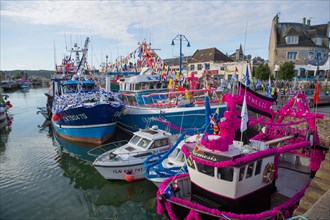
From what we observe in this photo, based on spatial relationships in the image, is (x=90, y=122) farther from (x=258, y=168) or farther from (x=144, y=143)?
(x=258, y=168)

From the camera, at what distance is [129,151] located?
13.1 metres

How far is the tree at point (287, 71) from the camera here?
35781mm

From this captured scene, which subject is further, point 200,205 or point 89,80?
point 89,80

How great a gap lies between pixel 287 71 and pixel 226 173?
3373 cm

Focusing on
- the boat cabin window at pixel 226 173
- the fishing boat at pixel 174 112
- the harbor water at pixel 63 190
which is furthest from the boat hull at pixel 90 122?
the boat cabin window at pixel 226 173

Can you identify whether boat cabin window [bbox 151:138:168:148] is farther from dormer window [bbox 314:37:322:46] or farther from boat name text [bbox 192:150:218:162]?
dormer window [bbox 314:37:322:46]

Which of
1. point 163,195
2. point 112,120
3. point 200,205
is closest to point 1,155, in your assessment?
point 112,120

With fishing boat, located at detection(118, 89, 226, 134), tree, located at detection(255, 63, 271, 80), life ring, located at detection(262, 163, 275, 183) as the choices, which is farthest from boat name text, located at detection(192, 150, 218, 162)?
tree, located at detection(255, 63, 271, 80)

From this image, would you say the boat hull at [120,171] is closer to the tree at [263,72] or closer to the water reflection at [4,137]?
the water reflection at [4,137]

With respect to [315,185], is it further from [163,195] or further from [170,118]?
[170,118]

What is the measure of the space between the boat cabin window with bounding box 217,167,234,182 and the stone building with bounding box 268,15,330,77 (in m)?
38.2

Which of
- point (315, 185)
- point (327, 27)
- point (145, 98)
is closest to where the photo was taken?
point (315, 185)

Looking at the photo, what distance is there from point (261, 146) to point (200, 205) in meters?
2.79

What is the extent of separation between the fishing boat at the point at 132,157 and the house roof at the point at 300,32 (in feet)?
118
